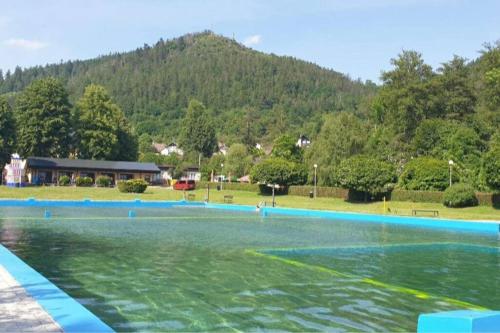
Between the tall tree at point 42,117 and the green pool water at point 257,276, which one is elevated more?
the tall tree at point 42,117

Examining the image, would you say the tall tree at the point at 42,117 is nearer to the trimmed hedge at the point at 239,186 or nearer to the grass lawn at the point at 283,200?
the grass lawn at the point at 283,200

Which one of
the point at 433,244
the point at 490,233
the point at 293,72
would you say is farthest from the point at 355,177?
the point at 293,72

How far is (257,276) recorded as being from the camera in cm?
1095

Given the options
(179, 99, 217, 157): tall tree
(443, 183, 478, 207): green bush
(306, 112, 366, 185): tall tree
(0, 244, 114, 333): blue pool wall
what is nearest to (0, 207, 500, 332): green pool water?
(0, 244, 114, 333): blue pool wall

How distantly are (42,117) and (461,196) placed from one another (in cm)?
4693

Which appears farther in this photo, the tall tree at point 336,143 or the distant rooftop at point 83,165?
the distant rooftop at point 83,165

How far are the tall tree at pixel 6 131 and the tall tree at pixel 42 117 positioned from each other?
2585 millimetres

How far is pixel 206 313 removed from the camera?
768cm

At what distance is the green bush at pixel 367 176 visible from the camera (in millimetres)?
42500

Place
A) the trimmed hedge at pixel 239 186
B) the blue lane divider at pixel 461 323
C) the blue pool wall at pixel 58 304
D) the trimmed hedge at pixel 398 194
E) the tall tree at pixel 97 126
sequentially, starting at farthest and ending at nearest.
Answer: the tall tree at pixel 97 126, the trimmed hedge at pixel 239 186, the trimmed hedge at pixel 398 194, the blue pool wall at pixel 58 304, the blue lane divider at pixel 461 323

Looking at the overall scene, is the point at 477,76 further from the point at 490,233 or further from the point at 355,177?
the point at 490,233

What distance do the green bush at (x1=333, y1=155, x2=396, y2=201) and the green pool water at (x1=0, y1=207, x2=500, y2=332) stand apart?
21.9m

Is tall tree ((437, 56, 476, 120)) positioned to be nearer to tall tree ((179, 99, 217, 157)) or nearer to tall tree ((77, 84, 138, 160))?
tall tree ((77, 84, 138, 160))

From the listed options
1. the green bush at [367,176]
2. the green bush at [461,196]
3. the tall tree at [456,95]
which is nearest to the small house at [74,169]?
the green bush at [367,176]
